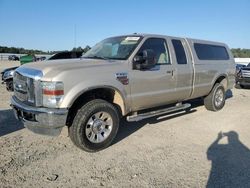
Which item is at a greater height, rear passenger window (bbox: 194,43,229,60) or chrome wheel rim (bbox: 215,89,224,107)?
rear passenger window (bbox: 194,43,229,60)

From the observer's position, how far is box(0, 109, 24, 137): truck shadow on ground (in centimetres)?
594

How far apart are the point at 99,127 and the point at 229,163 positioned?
222 centimetres

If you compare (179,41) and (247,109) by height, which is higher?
(179,41)

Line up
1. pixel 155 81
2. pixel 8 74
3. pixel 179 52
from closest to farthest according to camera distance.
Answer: pixel 155 81
pixel 179 52
pixel 8 74

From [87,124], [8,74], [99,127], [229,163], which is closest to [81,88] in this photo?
[87,124]

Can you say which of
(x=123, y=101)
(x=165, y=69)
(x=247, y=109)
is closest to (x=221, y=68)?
(x=247, y=109)

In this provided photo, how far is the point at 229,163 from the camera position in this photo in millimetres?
4418

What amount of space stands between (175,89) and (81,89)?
269 centimetres

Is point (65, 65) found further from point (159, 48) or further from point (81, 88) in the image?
point (159, 48)

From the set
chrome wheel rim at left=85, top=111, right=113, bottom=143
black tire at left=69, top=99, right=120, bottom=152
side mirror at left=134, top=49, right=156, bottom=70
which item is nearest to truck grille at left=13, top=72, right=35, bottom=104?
black tire at left=69, top=99, right=120, bottom=152

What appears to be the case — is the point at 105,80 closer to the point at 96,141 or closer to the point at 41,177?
the point at 96,141

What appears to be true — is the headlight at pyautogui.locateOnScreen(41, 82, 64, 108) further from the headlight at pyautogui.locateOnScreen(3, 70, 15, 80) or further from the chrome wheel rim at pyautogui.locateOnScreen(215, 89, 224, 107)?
the headlight at pyautogui.locateOnScreen(3, 70, 15, 80)

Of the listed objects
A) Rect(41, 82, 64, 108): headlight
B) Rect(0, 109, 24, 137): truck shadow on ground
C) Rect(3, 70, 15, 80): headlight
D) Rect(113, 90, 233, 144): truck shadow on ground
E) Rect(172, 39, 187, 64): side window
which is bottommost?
Rect(113, 90, 233, 144): truck shadow on ground

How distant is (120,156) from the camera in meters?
4.70
